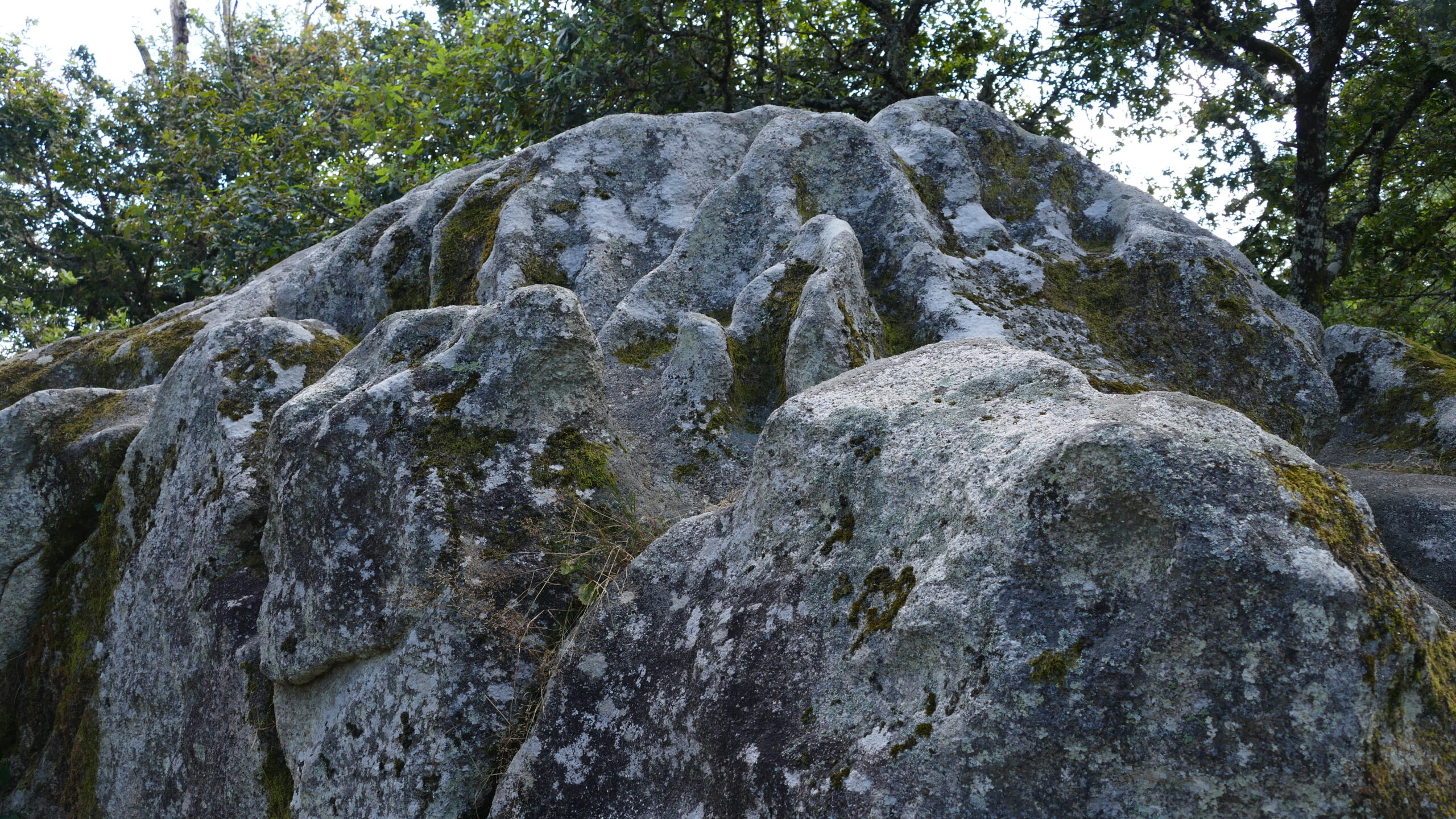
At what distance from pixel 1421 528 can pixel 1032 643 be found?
3546mm

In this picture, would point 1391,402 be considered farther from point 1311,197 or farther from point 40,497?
point 40,497

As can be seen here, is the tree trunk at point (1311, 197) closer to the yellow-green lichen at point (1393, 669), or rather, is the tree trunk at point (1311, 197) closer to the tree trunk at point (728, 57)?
the tree trunk at point (728, 57)

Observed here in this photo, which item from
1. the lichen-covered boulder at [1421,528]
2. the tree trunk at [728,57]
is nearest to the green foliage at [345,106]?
the tree trunk at [728,57]

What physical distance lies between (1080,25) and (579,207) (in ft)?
24.6

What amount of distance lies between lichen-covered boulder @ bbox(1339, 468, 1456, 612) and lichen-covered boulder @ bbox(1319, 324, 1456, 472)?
111 centimetres

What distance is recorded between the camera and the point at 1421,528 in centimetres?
495

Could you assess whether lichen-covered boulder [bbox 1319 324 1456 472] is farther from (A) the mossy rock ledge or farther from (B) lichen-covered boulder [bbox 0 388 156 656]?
(B) lichen-covered boulder [bbox 0 388 156 656]

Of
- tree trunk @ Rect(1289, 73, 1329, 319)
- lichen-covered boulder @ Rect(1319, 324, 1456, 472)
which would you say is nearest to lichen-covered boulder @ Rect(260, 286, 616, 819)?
lichen-covered boulder @ Rect(1319, 324, 1456, 472)

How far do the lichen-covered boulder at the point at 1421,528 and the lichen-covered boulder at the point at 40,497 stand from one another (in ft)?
25.3

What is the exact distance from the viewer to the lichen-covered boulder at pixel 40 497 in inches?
272

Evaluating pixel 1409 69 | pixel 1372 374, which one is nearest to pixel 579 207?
pixel 1372 374

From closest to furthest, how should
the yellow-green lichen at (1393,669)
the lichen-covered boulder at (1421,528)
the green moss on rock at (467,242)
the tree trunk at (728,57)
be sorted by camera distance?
the yellow-green lichen at (1393,669), the lichen-covered boulder at (1421,528), the green moss on rock at (467,242), the tree trunk at (728,57)

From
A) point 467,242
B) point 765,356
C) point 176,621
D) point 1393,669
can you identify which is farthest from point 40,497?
point 1393,669

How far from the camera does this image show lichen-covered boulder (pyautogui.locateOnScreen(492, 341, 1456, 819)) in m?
2.37
